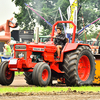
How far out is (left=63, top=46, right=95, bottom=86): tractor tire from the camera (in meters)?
9.43

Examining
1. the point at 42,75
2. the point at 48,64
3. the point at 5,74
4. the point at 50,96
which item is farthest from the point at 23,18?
the point at 50,96

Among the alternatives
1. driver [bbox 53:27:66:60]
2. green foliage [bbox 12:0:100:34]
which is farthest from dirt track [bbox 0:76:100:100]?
green foliage [bbox 12:0:100:34]

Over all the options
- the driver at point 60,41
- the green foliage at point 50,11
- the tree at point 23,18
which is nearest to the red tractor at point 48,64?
the driver at point 60,41

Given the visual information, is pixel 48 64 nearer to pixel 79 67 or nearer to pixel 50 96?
pixel 79 67

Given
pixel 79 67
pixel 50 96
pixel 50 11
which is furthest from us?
pixel 50 11

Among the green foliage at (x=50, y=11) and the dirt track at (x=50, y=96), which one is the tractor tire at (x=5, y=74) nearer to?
the dirt track at (x=50, y=96)

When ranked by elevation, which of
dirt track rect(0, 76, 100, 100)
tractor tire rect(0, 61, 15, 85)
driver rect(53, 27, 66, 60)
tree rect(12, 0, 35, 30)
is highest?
tree rect(12, 0, 35, 30)

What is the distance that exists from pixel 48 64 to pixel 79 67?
46.1 inches

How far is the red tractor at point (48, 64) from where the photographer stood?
28.6 feet

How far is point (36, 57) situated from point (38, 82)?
120 centimetres

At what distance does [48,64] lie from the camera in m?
9.74

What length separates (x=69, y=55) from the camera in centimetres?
962

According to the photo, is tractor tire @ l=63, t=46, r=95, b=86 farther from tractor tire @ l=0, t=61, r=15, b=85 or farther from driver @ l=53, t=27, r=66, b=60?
tractor tire @ l=0, t=61, r=15, b=85

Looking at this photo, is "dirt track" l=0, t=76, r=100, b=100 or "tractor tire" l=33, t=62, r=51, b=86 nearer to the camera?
"dirt track" l=0, t=76, r=100, b=100
